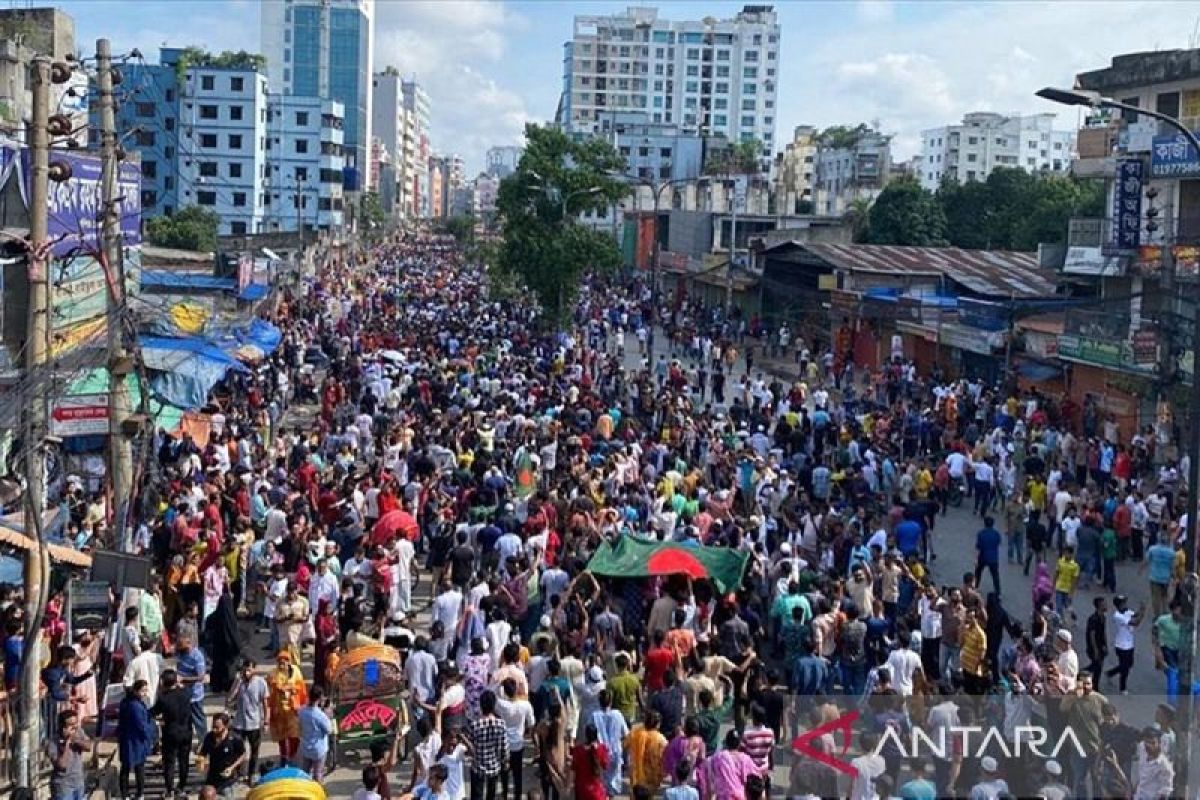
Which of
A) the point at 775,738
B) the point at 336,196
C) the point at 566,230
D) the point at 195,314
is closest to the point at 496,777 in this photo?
the point at 775,738

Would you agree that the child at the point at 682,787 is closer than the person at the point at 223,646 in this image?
Yes

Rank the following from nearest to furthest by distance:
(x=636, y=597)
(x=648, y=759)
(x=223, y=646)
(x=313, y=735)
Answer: (x=648, y=759) → (x=313, y=735) → (x=223, y=646) → (x=636, y=597)

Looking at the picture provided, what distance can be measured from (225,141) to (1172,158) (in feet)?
189

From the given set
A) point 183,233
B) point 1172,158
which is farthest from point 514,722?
point 183,233

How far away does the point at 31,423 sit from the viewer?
36.6 feet

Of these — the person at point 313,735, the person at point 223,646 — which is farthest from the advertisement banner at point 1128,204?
the person at point 313,735

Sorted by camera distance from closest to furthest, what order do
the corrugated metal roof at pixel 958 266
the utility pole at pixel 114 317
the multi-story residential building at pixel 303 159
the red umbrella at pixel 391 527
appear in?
the utility pole at pixel 114 317, the red umbrella at pixel 391 527, the corrugated metal roof at pixel 958 266, the multi-story residential building at pixel 303 159

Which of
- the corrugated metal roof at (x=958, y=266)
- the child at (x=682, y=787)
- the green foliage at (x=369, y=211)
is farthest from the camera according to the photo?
the green foliage at (x=369, y=211)

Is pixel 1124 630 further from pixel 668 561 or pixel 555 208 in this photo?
pixel 555 208

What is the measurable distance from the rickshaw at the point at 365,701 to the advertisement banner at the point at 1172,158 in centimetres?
2559

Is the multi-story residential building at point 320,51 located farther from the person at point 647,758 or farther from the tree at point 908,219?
the person at point 647,758

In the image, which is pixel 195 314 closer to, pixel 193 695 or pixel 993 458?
pixel 993 458

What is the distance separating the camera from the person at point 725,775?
9.52m

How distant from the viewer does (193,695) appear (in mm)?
11391
